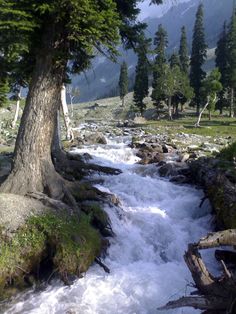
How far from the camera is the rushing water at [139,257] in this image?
9305 mm

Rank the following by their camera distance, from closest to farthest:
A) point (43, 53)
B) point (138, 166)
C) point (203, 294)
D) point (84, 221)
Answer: point (203, 294), point (84, 221), point (43, 53), point (138, 166)

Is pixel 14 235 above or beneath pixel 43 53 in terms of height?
beneath

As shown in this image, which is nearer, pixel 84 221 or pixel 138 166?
pixel 84 221

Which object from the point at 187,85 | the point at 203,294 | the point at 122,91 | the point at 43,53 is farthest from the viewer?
the point at 122,91

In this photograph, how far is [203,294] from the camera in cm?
753

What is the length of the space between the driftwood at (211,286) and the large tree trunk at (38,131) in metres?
5.39

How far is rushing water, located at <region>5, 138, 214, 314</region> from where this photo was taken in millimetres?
9305

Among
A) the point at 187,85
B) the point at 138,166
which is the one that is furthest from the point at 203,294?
the point at 187,85

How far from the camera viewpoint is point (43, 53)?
474 inches

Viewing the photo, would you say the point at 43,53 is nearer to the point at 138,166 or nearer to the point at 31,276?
the point at 31,276

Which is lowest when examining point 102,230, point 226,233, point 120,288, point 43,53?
point 120,288

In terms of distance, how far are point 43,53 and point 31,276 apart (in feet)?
19.7

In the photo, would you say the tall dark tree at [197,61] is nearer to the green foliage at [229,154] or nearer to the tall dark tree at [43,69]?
the green foliage at [229,154]

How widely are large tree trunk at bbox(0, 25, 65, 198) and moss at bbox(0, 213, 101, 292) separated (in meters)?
1.66
